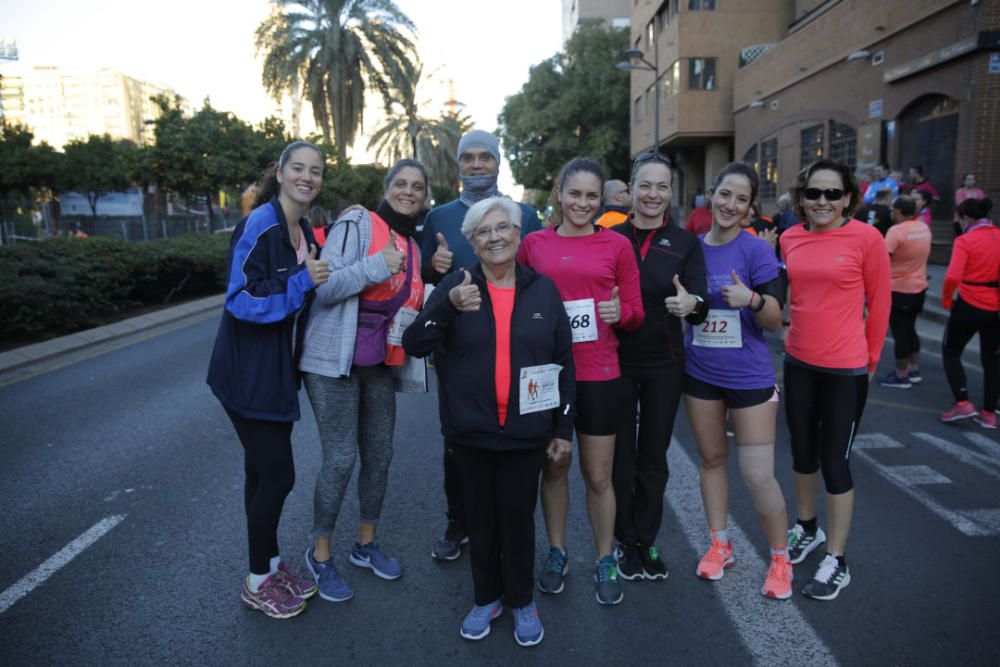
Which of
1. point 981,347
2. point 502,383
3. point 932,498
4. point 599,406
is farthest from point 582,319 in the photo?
point 981,347

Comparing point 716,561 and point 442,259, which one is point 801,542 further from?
point 442,259

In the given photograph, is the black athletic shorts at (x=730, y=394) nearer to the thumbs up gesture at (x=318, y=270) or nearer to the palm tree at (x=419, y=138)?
the thumbs up gesture at (x=318, y=270)

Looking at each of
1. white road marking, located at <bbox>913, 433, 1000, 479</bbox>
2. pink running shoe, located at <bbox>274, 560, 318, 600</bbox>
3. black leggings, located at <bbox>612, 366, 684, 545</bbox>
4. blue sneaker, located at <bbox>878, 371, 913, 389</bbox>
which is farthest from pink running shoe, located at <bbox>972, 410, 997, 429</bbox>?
pink running shoe, located at <bbox>274, 560, 318, 600</bbox>

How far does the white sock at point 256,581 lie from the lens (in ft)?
10.6

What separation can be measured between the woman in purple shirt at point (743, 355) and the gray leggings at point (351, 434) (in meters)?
1.55

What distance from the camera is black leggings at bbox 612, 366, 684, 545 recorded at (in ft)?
10.9

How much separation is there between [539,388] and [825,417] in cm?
155

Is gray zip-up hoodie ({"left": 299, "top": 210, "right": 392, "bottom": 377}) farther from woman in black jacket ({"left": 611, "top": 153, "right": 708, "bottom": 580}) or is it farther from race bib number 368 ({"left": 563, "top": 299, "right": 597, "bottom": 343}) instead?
woman in black jacket ({"left": 611, "top": 153, "right": 708, "bottom": 580})

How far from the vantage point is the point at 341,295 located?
318 cm

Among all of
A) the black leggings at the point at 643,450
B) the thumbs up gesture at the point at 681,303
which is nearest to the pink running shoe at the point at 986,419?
the black leggings at the point at 643,450

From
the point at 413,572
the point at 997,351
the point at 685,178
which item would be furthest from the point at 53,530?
the point at 685,178

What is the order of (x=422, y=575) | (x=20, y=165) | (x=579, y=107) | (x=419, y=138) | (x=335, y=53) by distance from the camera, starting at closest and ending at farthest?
(x=422, y=575) → (x=335, y=53) → (x=20, y=165) → (x=419, y=138) → (x=579, y=107)

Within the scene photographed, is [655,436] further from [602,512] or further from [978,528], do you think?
[978,528]

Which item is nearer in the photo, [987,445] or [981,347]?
[987,445]
